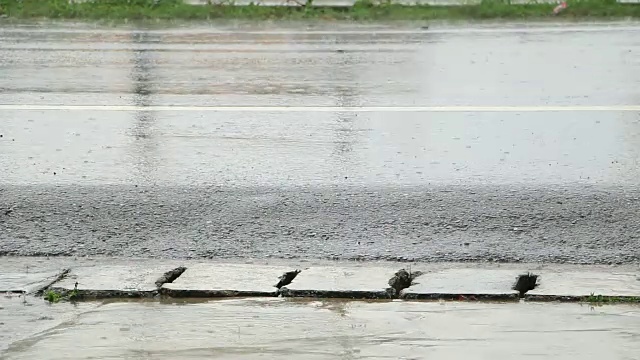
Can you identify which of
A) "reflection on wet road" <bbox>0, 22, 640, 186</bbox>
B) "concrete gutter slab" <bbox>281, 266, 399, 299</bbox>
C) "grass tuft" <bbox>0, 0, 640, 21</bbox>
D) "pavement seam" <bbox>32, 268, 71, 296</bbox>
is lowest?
"pavement seam" <bbox>32, 268, 71, 296</bbox>

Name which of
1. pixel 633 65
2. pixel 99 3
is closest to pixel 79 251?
pixel 633 65

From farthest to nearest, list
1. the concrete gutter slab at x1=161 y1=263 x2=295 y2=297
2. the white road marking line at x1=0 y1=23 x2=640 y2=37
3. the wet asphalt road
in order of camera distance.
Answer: the white road marking line at x1=0 y1=23 x2=640 y2=37 → the wet asphalt road → the concrete gutter slab at x1=161 y1=263 x2=295 y2=297

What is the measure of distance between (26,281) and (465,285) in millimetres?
1883

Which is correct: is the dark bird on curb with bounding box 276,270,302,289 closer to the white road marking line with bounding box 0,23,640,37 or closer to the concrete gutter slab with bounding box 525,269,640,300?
the concrete gutter slab with bounding box 525,269,640,300

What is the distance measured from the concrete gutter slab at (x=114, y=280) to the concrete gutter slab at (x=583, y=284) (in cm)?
159

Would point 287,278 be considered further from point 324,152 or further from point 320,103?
point 320,103

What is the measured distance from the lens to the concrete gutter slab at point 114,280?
17.1 feet

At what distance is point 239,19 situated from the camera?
14.9m

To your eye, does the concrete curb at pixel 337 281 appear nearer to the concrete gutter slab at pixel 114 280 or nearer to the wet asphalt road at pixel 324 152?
the concrete gutter slab at pixel 114 280

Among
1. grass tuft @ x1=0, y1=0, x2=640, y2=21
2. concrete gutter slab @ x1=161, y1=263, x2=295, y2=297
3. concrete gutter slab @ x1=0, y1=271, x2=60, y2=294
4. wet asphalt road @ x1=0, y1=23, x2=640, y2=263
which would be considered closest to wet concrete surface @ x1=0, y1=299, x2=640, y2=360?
concrete gutter slab @ x1=161, y1=263, x2=295, y2=297

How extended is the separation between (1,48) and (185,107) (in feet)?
12.8

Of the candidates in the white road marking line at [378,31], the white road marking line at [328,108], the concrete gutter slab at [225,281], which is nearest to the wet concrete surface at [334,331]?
the concrete gutter slab at [225,281]

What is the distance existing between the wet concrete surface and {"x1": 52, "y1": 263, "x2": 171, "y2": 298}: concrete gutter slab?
0.42 ft

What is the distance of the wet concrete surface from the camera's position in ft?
14.6
